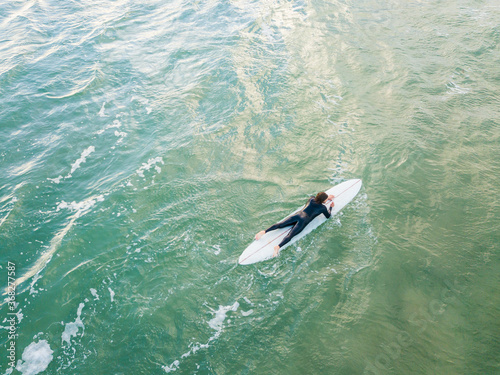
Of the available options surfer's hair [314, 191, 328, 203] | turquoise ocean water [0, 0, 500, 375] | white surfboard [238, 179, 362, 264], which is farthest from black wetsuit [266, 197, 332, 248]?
turquoise ocean water [0, 0, 500, 375]

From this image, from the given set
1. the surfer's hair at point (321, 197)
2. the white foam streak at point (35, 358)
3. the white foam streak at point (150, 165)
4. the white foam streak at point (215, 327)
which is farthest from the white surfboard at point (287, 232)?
the white foam streak at point (35, 358)

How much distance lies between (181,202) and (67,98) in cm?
870

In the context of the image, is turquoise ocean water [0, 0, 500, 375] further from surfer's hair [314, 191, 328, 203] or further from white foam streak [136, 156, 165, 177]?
surfer's hair [314, 191, 328, 203]

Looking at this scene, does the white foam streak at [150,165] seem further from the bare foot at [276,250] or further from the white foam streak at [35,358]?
the white foam streak at [35,358]

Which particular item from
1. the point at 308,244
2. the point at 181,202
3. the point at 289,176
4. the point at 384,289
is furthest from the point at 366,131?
the point at 181,202

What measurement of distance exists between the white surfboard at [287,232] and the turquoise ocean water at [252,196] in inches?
9.8

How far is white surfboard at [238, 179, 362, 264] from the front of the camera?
815 centimetres

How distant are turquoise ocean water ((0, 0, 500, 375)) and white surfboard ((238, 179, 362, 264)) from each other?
248mm

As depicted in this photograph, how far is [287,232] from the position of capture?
880 cm

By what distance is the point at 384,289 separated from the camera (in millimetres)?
7375

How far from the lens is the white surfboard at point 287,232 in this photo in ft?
26.7

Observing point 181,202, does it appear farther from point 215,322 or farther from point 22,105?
point 22,105

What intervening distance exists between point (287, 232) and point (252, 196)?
166 cm

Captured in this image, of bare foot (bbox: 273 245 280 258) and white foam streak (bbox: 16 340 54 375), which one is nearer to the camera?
white foam streak (bbox: 16 340 54 375)
